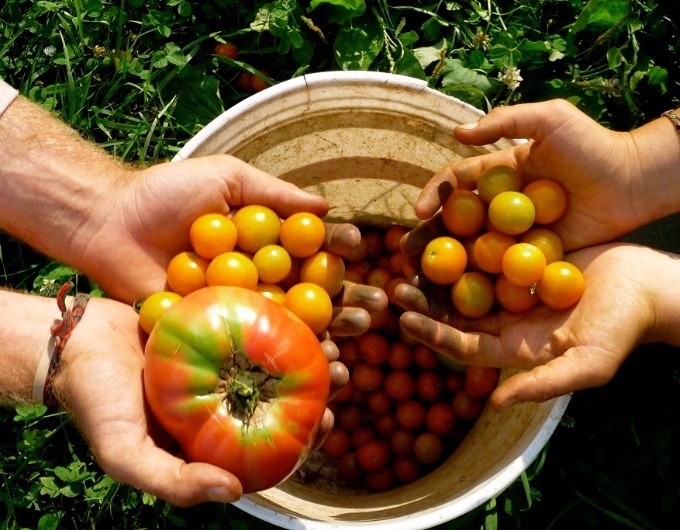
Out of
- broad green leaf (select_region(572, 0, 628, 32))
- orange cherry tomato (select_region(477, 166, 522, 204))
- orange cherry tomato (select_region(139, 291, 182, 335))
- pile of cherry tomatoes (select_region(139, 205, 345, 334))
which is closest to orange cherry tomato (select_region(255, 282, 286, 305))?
pile of cherry tomatoes (select_region(139, 205, 345, 334))

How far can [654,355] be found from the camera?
4012mm

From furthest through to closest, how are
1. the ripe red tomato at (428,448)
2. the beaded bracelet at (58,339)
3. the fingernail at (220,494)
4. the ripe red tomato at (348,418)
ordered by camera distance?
the ripe red tomato at (348,418), the ripe red tomato at (428,448), the beaded bracelet at (58,339), the fingernail at (220,494)

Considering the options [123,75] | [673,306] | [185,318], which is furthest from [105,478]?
[673,306]

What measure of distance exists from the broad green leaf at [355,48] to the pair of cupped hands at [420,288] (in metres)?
1.06

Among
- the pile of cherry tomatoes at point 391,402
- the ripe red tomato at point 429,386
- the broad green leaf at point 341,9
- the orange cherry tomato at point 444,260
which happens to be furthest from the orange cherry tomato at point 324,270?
the broad green leaf at point 341,9

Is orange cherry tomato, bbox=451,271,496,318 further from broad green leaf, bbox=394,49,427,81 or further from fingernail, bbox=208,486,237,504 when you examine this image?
fingernail, bbox=208,486,237,504

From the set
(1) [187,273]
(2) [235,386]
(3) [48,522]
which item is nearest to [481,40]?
(1) [187,273]

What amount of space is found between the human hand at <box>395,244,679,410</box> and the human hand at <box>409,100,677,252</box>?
0.14 meters

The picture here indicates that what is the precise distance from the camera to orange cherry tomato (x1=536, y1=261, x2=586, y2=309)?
3.04 metres

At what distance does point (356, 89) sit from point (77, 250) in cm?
153

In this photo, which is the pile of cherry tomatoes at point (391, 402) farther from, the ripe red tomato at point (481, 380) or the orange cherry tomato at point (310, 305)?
the orange cherry tomato at point (310, 305)

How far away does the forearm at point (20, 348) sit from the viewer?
302 cm

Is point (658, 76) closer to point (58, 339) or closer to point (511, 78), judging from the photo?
point (511, 78)

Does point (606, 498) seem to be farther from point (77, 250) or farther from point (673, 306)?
point (77, 250)
